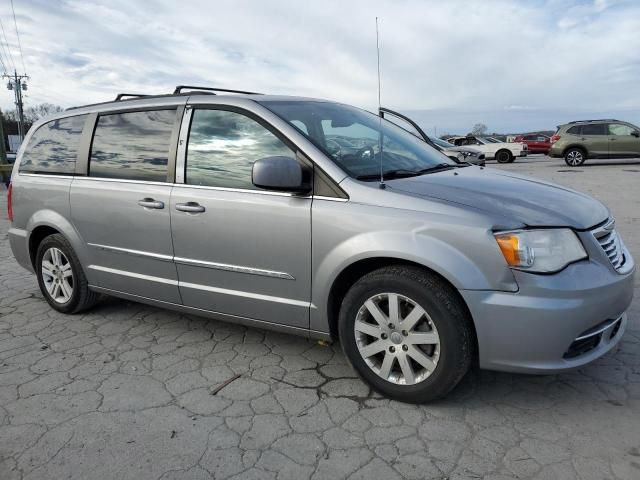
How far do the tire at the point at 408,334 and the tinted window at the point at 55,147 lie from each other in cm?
268

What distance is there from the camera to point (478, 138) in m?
27.7

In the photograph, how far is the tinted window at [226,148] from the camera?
10.4 feet

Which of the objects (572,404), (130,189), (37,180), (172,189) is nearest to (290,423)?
(572,404)

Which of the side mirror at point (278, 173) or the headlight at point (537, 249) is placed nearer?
the headlight at point (537, 249)

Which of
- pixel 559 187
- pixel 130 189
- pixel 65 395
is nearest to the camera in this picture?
pixel 65 395

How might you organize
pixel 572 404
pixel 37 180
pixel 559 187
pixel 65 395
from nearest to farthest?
pixel 572 404 → pixel 65 395 → pixel 559 187 → pixel 37 180

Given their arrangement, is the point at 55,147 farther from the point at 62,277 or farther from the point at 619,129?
the point at 619,129

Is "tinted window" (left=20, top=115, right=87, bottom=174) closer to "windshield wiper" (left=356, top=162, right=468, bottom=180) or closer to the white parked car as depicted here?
"windshield wiper" (left=356, top=162, right=468, bottom=180)

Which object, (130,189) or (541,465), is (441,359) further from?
(130,189)

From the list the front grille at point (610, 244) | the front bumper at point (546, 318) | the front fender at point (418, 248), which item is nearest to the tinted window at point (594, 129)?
the front grille at point (610, 244)

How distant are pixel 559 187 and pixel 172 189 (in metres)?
2.50

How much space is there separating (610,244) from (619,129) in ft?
63.4

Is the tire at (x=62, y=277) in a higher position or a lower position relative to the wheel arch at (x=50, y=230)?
lower

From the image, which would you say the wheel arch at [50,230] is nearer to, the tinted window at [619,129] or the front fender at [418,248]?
the front fender at [418,248]
